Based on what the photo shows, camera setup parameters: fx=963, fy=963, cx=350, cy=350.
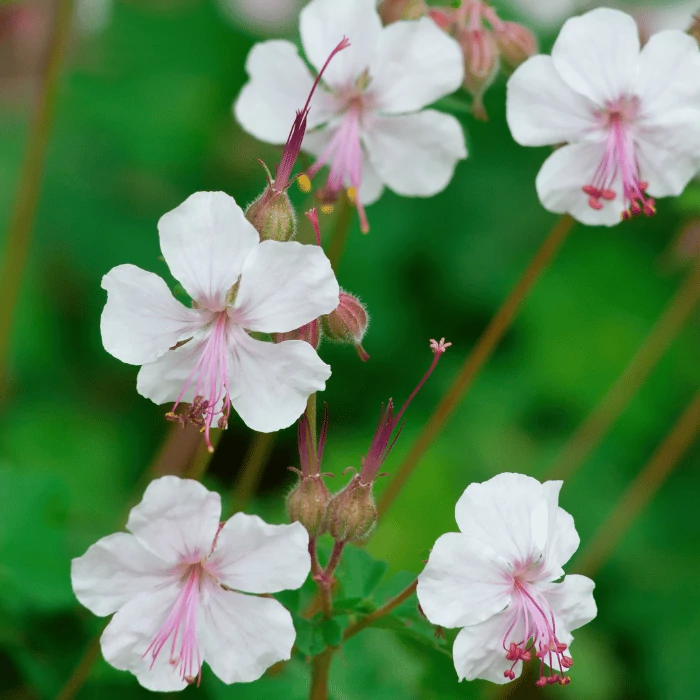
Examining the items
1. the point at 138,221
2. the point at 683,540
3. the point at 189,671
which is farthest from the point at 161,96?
the point at 189,671

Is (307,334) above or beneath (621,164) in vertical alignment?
beneath

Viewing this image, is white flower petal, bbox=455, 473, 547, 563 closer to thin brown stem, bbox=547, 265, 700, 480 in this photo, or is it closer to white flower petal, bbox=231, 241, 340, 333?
white flower petal, bbox=231, 241, 340, 333

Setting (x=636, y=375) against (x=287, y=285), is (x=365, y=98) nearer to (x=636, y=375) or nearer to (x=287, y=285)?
(x=287, y=285)

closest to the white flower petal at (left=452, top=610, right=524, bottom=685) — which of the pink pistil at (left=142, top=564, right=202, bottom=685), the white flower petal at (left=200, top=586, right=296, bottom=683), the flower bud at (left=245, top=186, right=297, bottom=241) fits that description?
the white flower petal at (left=200, top=586, right=296, bottom=683)

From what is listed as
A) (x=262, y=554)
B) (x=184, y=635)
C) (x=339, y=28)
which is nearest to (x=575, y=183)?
(x=339, y=28)

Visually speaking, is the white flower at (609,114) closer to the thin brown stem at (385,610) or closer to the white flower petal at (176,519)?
the thin brown stem at (385,610)
